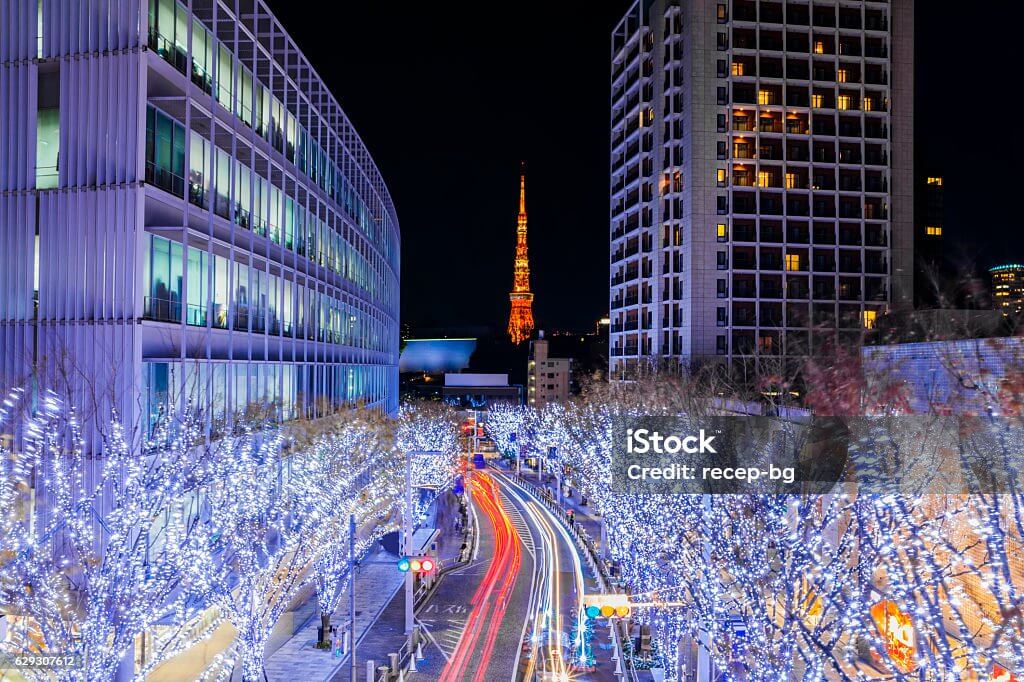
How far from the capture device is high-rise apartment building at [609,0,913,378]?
4869cm

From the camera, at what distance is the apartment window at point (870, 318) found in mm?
46869

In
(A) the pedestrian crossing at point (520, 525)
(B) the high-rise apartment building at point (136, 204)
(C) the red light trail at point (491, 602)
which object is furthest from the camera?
(A) the pedestrian crossing at point (520, 525)

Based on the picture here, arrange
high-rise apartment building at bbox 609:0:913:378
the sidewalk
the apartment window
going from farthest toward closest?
high-rise apartment building at bbox 609:0:913:378
the apartment window
the sidewalk

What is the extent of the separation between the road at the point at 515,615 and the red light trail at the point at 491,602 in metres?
0.03

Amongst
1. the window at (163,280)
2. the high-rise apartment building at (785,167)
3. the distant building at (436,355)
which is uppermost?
the high-rise apartment building at (785,167)

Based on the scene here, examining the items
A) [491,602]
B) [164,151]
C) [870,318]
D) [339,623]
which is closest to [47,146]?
[164,151]

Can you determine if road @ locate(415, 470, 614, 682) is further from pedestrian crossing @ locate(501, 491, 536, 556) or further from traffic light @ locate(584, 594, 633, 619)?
traffic light @ locate(584, 594, 633, 619)

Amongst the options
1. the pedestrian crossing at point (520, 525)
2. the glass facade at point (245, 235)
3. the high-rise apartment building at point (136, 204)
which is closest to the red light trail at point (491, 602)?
the pedestrian crossing at point (520, 525)

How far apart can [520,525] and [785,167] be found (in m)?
29.9

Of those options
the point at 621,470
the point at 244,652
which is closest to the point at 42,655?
the point at 244,652

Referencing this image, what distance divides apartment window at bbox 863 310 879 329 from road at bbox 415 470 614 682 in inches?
977

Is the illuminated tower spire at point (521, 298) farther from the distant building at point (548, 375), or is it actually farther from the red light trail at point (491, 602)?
the red light trail at point (491, 602)

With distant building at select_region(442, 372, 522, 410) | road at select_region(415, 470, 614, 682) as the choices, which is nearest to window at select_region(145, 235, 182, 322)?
road at select_region(415, 470, 614, 682)

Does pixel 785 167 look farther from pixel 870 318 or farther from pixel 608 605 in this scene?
pixel 608 605
